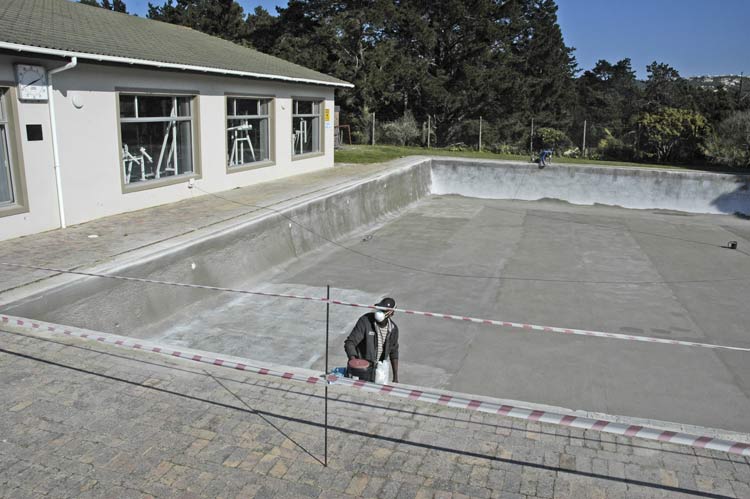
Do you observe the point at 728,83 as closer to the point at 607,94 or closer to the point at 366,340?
the point at 607,94

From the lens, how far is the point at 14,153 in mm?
11336

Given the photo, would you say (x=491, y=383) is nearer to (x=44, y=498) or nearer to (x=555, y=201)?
(x=44, y=498)

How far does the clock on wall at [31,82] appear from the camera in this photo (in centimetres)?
1122

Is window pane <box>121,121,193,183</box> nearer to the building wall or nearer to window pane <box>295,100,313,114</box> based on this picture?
the building wall

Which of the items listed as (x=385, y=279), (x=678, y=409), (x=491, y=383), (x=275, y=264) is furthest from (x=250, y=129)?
(x=678, y=409)

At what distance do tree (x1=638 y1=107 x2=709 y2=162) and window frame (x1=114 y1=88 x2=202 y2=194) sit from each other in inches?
873

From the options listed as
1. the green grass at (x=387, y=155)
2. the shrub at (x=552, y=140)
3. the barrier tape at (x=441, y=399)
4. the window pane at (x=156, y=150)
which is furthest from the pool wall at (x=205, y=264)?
the shrub at (x=552, y=140)

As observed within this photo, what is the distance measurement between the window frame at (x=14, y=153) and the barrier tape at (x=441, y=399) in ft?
13.9

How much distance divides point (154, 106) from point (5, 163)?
14.4 feet

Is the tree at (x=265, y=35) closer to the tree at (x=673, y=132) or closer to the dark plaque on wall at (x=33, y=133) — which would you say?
the tree at (x=673, y=132)

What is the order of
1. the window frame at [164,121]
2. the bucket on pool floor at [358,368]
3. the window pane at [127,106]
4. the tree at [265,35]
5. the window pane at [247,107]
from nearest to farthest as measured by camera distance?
the bucket on pool floor at [358,368], the window frame at [164,121], the window pane at [127,106], the window pane at [247,107], the tree at [265,35]

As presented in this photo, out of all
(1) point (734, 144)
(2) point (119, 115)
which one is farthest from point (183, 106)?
(1) point (734, 144)

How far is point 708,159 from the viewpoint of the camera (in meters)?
28.9

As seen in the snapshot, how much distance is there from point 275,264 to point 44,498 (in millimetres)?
9756
